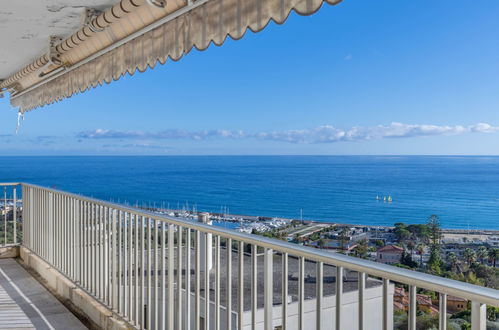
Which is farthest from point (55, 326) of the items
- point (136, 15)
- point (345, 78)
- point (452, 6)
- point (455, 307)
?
point (345, 78)

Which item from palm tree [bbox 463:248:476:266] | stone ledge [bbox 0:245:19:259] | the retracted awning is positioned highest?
the retracted awning

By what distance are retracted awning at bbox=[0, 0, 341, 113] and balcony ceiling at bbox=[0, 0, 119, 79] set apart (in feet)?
0.37

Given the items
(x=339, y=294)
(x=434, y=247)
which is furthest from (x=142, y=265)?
(x=434, y=247)

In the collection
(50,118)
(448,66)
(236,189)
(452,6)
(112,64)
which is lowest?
(236,189)

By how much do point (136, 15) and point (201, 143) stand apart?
130ft

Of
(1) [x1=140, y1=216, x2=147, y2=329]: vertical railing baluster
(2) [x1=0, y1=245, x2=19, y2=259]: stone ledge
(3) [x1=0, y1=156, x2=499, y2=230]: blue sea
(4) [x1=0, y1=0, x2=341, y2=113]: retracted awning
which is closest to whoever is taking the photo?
(4) [x1=0, y1=0, x2=341, y2=113]: retracted awning

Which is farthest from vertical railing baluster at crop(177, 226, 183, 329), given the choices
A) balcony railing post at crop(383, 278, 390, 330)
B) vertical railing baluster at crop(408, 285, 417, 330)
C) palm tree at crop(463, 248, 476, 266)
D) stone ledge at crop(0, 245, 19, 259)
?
stone ledge at crop(0, 245, 19, 259)

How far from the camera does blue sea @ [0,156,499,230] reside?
889 cm

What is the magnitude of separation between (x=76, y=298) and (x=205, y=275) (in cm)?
189

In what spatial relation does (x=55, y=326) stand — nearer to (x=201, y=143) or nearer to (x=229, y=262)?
(x=229, y=262)

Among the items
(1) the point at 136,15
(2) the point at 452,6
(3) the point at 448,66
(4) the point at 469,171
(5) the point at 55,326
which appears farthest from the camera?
(3) the point at 448,66

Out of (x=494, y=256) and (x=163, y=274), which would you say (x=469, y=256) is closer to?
(x=494, y=256)

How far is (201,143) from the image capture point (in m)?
42.2

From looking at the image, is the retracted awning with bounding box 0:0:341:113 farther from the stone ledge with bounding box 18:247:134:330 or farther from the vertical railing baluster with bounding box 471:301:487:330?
the stone ledge with bounding box 18:247:134:330
